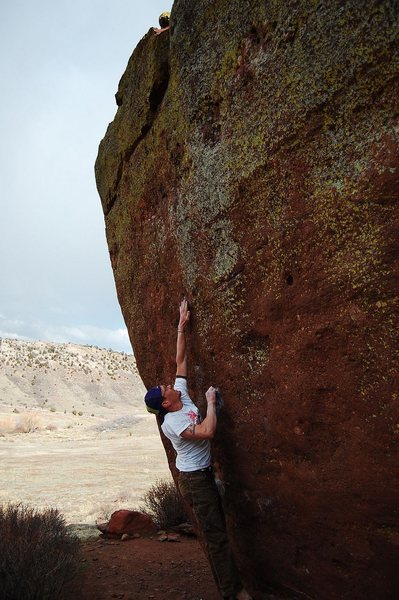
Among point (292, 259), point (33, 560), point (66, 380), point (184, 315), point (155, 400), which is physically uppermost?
point (66, 380)

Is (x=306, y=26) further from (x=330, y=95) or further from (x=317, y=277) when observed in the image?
(x=317, y=277)

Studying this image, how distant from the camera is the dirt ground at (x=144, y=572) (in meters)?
4.66

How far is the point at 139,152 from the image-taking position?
480cm

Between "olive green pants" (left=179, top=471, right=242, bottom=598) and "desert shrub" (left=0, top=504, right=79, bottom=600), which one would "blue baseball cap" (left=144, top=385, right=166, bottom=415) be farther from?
"desert shrub" (left=0, top=504, right=79, bottom=600)

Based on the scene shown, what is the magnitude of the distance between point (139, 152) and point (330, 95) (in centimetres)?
238

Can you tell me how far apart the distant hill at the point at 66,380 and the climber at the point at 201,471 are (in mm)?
32706

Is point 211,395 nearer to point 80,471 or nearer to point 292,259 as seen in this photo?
point 292,259

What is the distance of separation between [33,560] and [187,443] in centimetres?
220

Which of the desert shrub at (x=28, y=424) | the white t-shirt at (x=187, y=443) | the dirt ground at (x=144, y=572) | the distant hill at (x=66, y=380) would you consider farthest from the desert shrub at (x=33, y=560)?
the distant hill at (x=66, y=380)

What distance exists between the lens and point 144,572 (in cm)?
524

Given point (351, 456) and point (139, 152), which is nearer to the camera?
point (351, 456)

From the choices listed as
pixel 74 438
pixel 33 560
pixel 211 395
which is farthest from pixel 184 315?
pixel 74 438

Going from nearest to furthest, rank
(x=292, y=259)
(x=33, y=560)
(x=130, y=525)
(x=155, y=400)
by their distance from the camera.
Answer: (x=292, y=259), (x=155, y=400), (x=33, y=560), (x=130, y=525)

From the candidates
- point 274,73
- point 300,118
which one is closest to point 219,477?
point 300,118
